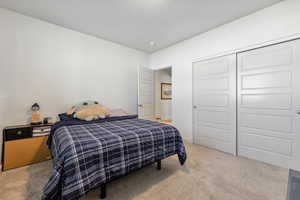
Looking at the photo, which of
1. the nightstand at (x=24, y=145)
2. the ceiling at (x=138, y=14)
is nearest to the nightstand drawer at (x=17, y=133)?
the nightstand at (x=24, y=145)

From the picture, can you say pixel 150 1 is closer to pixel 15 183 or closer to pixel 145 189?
pixel 145 189

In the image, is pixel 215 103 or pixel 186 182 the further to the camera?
pixel 215 103

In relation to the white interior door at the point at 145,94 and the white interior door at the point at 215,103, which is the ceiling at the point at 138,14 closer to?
the white interior door at the point at 215,103

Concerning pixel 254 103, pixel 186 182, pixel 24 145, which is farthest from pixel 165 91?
pixel 24 145

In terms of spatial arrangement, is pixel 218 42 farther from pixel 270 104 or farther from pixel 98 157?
pixel 98 157

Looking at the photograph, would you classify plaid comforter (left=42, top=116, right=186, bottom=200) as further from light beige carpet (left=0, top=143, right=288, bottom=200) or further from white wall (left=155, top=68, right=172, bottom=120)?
white wall (left=155, top=68, right=172, bottom=120)

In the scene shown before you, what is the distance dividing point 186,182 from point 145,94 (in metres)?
2.60

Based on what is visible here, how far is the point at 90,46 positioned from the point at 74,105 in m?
1.46

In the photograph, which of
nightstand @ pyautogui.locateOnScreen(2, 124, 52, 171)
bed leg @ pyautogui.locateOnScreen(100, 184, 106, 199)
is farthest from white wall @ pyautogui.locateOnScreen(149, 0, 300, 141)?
nightstand @ pyautogui.locateOnScreen(2, 124, 52, 171)

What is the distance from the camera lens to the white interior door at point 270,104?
1.99m

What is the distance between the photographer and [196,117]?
10.6 ft

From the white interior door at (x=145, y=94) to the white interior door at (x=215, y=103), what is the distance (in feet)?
4.53

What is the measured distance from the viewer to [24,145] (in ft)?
7.06

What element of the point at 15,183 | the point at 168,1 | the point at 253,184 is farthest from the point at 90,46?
the point at 253,184
